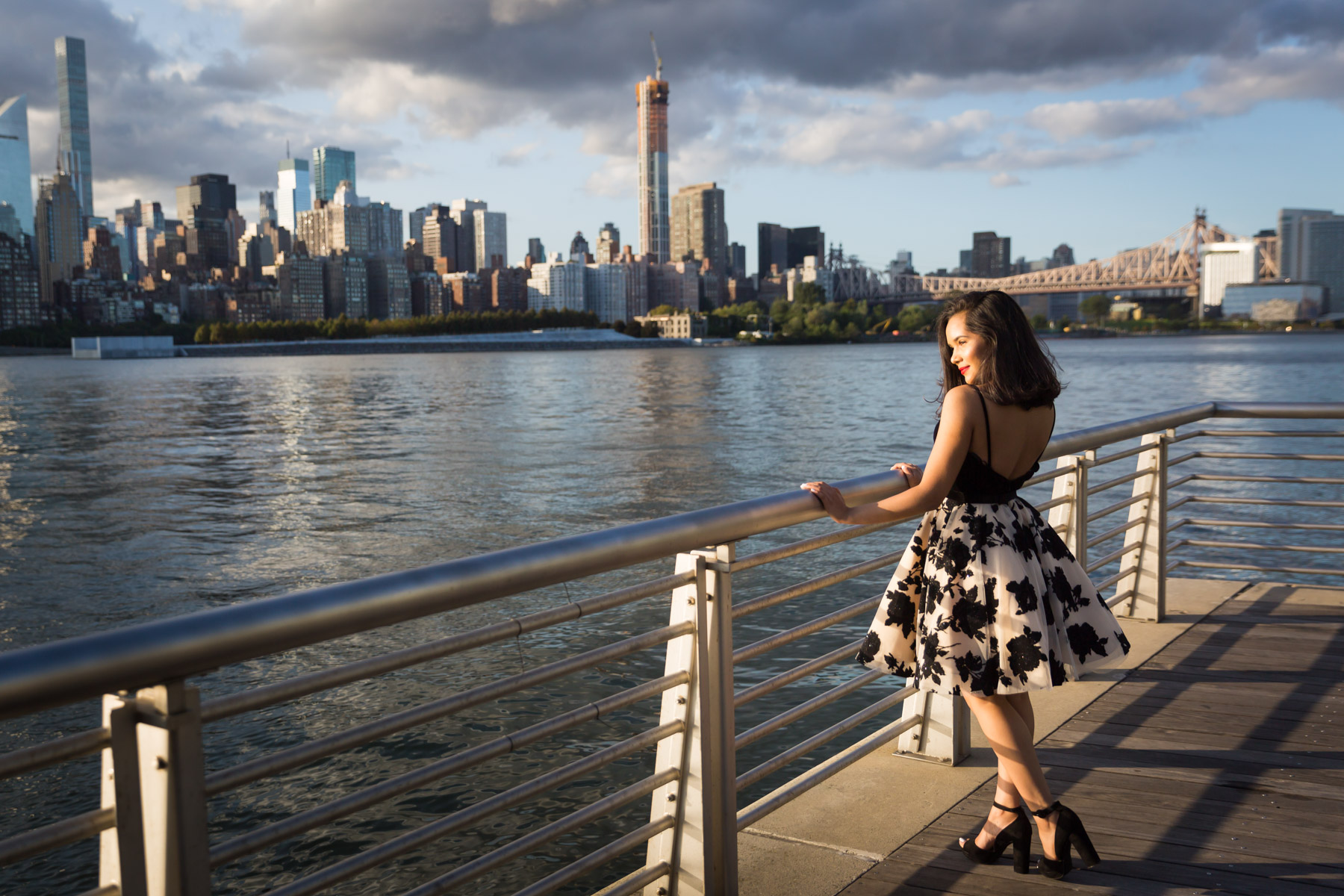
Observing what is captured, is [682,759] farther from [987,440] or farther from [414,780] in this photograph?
[987,440]

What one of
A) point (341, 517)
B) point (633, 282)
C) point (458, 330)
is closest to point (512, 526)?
point (341, 517)

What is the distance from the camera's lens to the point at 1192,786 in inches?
108

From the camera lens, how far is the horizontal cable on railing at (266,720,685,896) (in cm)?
156

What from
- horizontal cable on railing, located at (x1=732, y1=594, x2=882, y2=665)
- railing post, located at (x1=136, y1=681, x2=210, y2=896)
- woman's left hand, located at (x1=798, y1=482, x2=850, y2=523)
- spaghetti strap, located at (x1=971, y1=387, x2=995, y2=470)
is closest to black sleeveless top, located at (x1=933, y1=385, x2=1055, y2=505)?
spaghetti strap, located at (x1=971, y1=387, x2=995, y2=470)

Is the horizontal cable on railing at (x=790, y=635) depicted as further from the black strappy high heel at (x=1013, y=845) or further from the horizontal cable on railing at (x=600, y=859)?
the black strappy high heel at (x=1013, y=845)

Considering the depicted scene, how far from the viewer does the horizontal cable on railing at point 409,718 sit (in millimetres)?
1394

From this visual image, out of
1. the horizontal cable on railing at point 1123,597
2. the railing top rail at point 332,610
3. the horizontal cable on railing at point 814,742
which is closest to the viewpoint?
the railing top rail at point 332,610

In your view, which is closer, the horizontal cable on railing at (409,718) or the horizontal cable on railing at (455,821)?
the horizontal cable on railing at (409,718)

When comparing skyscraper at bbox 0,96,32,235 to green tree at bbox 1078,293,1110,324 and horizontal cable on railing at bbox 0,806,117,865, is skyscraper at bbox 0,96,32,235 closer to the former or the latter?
green tree at bbox 1078,293,1110,324

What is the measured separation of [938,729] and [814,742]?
1.79 ft

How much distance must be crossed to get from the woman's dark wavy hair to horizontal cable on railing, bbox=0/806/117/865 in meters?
1.61

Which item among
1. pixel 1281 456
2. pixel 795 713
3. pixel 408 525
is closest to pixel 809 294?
pixel 408 525

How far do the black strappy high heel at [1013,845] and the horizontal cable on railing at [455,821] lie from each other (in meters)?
0.72

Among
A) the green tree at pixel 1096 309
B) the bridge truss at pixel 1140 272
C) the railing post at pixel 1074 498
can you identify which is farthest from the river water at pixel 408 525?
the green tree at pixel 1096 309
